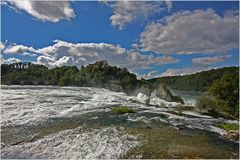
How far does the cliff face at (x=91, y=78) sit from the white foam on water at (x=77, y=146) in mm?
30771

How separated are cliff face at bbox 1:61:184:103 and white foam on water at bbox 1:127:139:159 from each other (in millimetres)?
30771

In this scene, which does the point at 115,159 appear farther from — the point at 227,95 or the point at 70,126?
the point at 227,95

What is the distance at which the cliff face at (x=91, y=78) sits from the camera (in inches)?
2394

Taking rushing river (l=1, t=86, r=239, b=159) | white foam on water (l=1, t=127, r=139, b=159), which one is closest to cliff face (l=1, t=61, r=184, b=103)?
rushing river (l=1, t=86, r=239, b=159)

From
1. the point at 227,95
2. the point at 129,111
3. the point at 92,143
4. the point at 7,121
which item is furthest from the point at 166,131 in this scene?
the point at 227,95

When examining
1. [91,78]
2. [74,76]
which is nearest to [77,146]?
[91,78]

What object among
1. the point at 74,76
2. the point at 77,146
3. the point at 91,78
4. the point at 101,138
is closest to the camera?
the point at 77,146

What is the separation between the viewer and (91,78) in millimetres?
80812

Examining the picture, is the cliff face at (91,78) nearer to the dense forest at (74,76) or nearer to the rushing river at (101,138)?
the dense forest at (74,76)

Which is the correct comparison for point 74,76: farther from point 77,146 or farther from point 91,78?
point 77,146

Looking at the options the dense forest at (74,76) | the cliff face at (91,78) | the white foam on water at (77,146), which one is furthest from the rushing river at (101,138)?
the dense forest at (74,76)

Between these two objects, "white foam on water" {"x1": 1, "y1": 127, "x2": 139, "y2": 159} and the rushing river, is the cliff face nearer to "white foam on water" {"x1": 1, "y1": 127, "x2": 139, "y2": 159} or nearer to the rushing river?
the rushing river

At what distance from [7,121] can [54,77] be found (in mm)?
81981

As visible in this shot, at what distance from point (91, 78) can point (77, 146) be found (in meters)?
68.2
